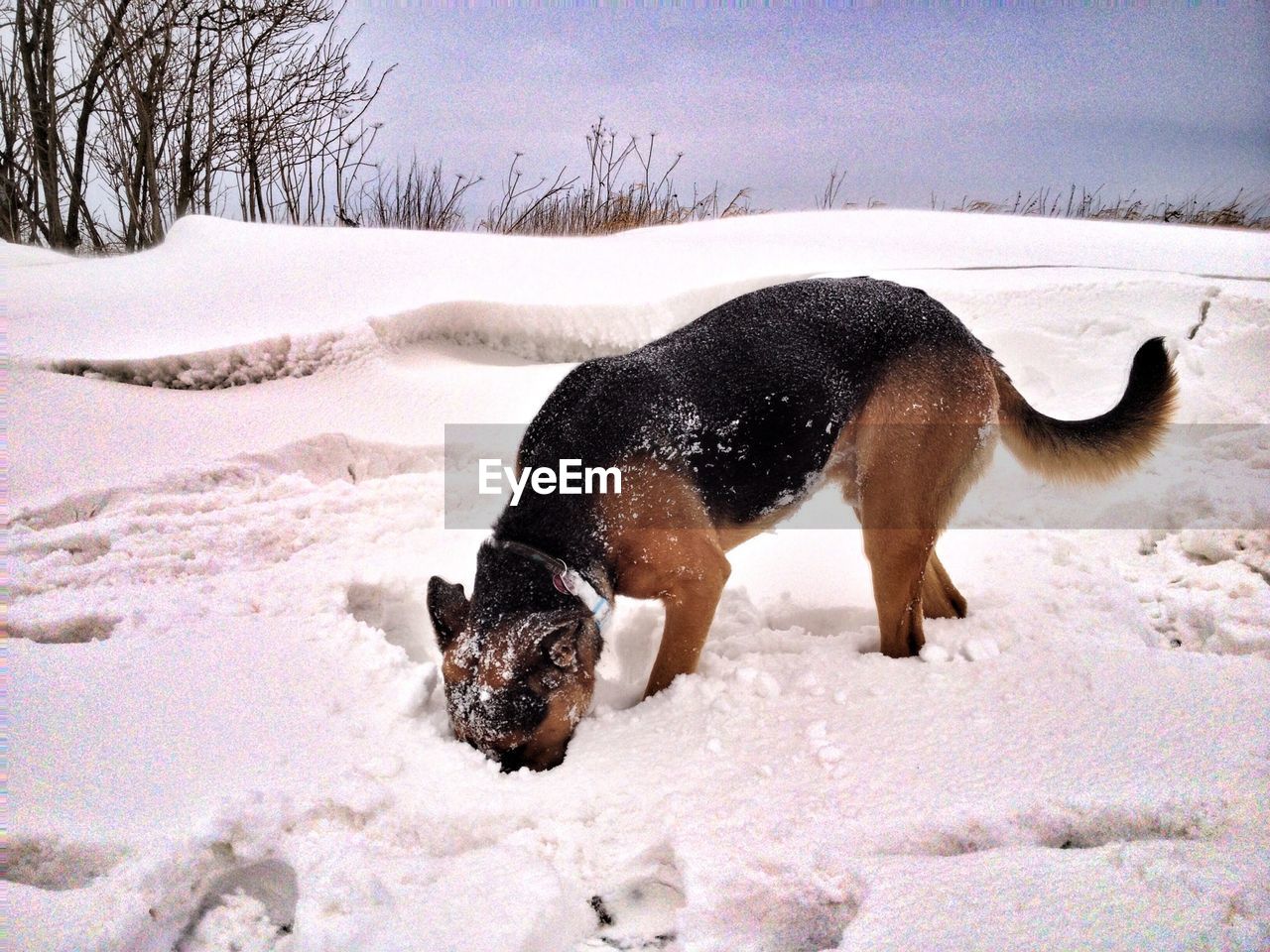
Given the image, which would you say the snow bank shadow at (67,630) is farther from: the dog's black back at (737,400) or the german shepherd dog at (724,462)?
the dog's black back at (737,400)

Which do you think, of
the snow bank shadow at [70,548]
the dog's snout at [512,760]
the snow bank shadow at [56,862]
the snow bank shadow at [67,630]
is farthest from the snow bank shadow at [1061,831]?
the snow bank shadow at [70,548]

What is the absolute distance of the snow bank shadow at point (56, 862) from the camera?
6.82ft

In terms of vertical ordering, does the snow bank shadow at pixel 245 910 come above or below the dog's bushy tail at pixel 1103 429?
below

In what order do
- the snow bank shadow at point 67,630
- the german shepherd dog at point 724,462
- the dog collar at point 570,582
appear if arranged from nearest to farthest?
the german shepherd dog at point 724,462, the dog collar at point 570,582, the snow bank shadow at point 67,630

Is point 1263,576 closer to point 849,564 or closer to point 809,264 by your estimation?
point 849,564

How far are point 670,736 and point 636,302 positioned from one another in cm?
429

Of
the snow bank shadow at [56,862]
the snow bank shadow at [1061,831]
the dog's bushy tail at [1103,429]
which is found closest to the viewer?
the snow bank shadow at [56,862]

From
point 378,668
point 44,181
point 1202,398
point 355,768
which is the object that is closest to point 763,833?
point 355,768

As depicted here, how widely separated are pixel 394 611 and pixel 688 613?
1.60 m

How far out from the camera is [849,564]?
4250mm

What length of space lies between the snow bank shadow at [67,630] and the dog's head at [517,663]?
62.4 inches

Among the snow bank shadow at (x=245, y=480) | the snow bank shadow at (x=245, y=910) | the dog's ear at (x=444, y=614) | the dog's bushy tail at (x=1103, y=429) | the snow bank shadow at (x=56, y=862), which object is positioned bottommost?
the snow bank shadow at (x=245, y=910)

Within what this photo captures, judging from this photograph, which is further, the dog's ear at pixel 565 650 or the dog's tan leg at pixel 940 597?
the dog's tan leg at pixel 940 597

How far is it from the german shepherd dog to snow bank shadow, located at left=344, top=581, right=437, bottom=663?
1.00m
